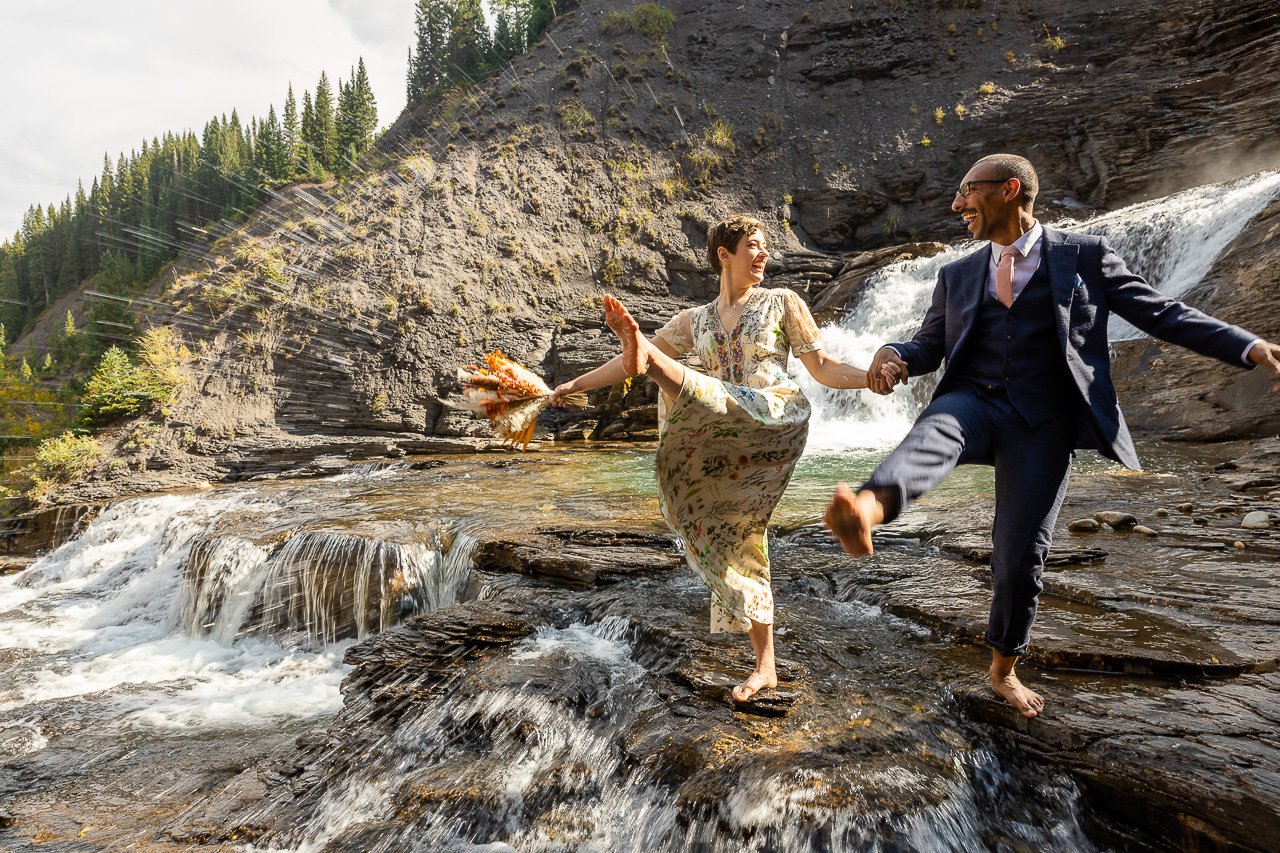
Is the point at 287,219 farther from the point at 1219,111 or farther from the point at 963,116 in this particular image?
the point at 1219,111

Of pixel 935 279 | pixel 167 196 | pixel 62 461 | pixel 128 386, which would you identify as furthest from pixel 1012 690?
pixel 167 196

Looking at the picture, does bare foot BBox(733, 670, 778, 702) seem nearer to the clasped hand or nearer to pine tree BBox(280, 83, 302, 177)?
the clasped hand

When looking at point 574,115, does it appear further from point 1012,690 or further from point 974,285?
point 1012,690

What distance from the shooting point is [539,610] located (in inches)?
190

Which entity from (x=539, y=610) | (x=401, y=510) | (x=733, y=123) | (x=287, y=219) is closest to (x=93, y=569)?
(x=401, y=510)

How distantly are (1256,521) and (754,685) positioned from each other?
456 centimetres

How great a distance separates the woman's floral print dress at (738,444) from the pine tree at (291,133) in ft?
146

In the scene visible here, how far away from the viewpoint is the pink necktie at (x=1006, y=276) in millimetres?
2385

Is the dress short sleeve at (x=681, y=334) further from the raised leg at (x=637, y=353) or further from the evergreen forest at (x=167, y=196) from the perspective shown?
the evergreen forest at (x=167, y=196)

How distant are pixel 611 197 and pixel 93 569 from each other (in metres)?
17.4

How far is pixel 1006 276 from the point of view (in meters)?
2.40

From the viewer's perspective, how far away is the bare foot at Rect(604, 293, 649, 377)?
7.00 ft

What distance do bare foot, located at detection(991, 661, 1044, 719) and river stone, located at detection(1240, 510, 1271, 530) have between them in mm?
3572

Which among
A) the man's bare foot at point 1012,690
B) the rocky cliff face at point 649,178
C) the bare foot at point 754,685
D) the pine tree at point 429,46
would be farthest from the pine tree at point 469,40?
the man's bare foot at point 1012,690
